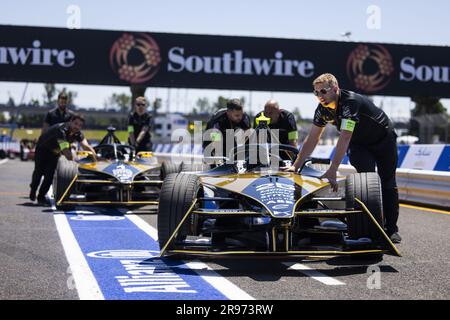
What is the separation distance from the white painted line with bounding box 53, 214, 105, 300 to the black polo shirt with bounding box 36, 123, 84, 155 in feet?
8.92

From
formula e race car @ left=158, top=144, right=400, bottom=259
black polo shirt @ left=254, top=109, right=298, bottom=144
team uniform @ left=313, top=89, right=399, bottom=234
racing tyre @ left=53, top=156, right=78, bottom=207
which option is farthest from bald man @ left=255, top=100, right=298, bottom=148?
racing tyre @ left=53, top=156, right=78, bottom=207

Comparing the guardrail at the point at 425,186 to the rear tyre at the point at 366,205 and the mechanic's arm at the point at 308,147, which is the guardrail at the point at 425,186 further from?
the rear tyre at the point at 366,205

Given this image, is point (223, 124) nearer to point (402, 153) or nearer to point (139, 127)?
point (139, 127)

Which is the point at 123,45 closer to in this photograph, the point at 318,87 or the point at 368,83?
the point at 368,83

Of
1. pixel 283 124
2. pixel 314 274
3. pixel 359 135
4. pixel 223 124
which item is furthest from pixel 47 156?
pixel 314 274

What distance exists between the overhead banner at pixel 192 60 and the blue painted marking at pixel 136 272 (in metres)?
24.9

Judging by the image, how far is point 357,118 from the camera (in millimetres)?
6648

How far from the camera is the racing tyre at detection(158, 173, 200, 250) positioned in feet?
20.0

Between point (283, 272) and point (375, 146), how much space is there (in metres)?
2.15

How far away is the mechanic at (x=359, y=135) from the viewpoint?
21.8ft

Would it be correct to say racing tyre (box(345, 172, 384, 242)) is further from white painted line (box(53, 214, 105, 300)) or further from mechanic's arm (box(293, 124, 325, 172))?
white painted line (box(53, 214, 105, 300))

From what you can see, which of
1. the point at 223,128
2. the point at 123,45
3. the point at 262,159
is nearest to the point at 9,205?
the point at 223,128
